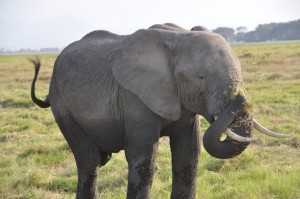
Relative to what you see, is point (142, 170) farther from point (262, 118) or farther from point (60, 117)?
point (262, 118)

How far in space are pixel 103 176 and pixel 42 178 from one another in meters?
0.91

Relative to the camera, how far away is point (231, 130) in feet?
12.1

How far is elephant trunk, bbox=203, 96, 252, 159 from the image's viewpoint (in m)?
3.54

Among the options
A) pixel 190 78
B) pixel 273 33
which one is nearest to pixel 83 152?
pixel 190 78

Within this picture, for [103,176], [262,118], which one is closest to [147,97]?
[103,176]

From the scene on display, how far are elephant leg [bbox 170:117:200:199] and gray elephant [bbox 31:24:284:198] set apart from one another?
0.01 meters

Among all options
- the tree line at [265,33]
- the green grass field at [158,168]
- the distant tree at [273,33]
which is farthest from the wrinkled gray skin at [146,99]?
the distant tree at [273,33]

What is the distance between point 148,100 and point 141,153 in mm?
487

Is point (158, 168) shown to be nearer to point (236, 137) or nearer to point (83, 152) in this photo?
point (83, 152)

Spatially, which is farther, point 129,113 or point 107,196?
point 107,196

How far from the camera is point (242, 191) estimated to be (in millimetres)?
5469

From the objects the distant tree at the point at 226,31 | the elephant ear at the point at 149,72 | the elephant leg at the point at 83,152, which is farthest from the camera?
the distant tree at the point at 226,31

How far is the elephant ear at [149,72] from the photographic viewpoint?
405 centimetres

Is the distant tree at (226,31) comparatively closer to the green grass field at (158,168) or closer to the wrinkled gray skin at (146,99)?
the green grass field at (158,168)
